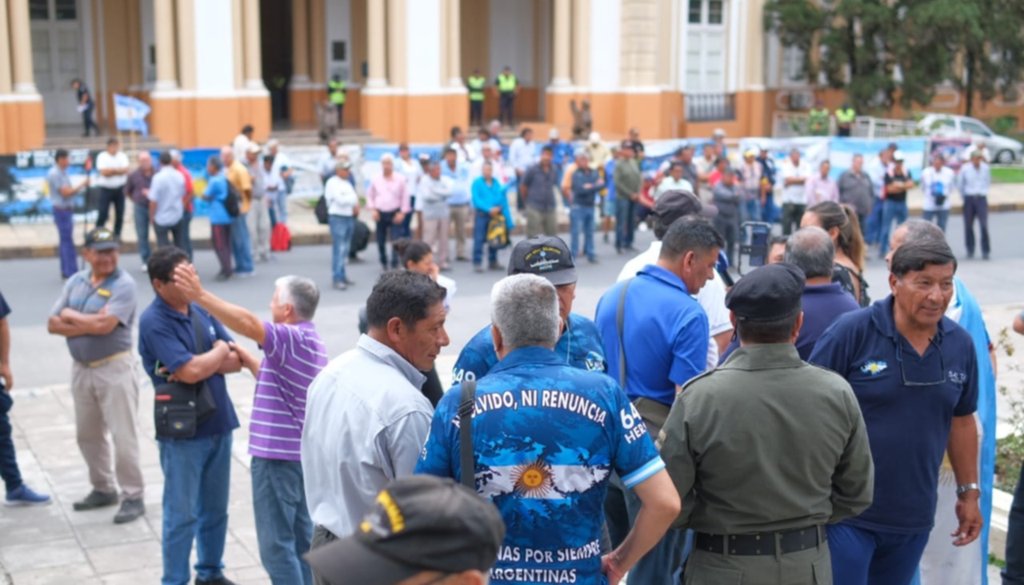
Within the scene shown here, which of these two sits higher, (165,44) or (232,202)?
(165,44)

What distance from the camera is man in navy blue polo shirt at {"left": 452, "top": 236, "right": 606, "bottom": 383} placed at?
510 cm

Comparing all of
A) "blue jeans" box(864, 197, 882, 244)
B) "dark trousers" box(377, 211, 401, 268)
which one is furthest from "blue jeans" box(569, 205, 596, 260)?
"blue jeans" box(864, 197, 882, 244)

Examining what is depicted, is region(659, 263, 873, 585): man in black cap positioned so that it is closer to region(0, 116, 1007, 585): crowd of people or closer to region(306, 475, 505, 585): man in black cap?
region(0, 116, 1007, 585): crowd of people

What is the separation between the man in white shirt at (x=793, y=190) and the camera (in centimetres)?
2109

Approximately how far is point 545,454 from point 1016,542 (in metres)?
2.99

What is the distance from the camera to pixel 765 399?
4414mm

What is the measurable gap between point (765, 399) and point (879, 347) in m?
0.90

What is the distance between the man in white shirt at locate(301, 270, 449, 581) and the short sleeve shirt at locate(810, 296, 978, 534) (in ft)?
5.33

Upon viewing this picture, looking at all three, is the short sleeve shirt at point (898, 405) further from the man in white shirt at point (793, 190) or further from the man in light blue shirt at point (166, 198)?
the man in white shirt at point (793, 190)

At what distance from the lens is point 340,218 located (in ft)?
58.6

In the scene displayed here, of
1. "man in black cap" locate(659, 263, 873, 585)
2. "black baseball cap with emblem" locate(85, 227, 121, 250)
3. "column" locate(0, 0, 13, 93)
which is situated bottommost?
"man in black cap" locate(659, 263, 873, 585)

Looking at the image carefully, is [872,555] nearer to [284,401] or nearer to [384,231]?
[284,401]

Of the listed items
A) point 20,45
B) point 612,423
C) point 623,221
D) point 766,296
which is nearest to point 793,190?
point 623,221

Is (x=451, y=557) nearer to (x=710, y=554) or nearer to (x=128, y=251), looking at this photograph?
(x=710, y=554)
